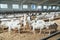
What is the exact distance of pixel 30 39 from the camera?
2570 mm

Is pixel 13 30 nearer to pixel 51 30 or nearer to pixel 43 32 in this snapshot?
pixel 43 32

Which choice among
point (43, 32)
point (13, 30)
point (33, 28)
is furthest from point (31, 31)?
point (13, 30)

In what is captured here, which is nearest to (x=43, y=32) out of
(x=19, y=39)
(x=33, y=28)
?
(x=33, y=28)

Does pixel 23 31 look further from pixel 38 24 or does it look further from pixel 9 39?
pixel 9 39

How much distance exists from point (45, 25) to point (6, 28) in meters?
1.24

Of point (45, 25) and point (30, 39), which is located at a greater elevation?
point (45, 25)

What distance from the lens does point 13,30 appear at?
328 centimetres

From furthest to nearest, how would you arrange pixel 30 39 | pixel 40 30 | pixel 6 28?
pixel 6 28 → pixel 40 30 → pixel 30 39

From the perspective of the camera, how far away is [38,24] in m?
3.21

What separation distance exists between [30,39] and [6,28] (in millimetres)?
1200

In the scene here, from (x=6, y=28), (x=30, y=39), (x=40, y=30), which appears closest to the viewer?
(x=30, y=39)

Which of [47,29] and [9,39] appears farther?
[47,29]

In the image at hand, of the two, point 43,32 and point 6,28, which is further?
point 6,28

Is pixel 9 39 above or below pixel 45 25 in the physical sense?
below
